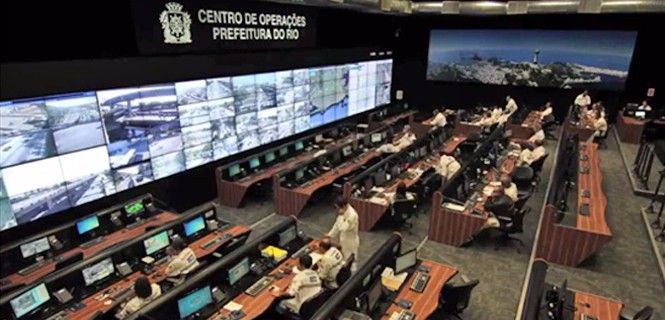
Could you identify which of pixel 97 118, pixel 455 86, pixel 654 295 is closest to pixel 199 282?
pixel 97 118

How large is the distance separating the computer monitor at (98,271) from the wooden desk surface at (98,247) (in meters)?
0.47

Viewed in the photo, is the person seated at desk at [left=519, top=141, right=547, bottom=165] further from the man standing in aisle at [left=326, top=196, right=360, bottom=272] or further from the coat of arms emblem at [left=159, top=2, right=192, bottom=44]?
the coat of arms emblem at [left=159, top=2, right=192, bottom=44]

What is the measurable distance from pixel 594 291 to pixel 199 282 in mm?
5267

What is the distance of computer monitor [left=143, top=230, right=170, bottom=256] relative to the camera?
5625 mm

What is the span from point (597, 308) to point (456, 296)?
1422 millimetres

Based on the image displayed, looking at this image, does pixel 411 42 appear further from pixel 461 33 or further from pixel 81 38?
pixel 81 38

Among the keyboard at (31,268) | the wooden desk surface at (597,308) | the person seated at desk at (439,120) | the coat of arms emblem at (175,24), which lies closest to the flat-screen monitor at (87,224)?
the keyboard at (31,268)

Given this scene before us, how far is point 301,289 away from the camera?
15.4ft

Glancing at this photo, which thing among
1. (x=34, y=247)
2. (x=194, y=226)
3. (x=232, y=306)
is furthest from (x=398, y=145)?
(x=34, y=247)

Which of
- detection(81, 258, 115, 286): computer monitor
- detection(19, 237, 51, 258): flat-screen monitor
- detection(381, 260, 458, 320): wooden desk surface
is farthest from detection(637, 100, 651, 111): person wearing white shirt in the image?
detection(19, 237, 51, 258): flat-screen monitor

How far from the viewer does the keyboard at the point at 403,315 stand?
4293 mm

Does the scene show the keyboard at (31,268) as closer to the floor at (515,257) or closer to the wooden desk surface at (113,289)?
the wooden desk surface at (113,289)

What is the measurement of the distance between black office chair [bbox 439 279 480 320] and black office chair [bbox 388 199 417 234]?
267 centimetres

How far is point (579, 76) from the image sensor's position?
48.3 ft
